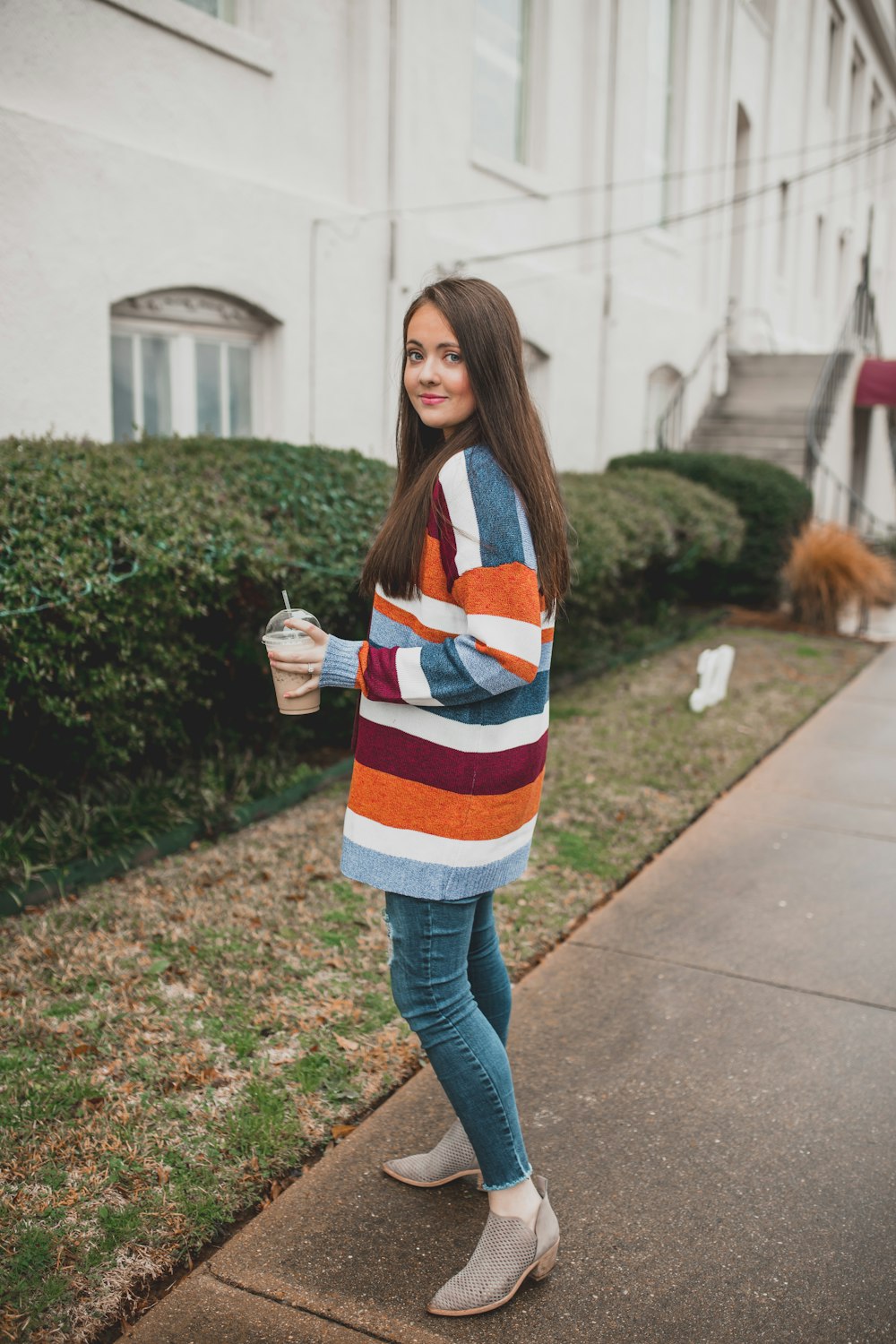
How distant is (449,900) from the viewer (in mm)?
2234

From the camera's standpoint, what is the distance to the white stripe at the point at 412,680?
2117 millimetres

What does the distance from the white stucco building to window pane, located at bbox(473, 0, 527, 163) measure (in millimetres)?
28

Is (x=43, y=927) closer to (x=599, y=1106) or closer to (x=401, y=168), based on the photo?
(x=599, y=1106)

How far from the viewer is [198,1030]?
3.35 meters

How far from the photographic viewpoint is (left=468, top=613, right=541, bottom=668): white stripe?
2082 millimetres

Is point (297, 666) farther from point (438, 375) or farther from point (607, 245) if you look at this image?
point (607, 245)

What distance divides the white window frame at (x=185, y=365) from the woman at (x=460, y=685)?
4907mm

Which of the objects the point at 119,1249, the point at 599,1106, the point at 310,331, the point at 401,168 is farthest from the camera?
the point at 401,168

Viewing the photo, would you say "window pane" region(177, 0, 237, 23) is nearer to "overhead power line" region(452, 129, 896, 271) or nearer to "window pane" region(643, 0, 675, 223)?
"overhead power line" region(452, 129, 896, 271)

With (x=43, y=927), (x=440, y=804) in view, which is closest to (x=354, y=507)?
(x=43, y=927)

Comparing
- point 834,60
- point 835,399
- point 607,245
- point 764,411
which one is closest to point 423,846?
point 607,245

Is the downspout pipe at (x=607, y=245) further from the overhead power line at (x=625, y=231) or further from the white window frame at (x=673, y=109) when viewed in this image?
the white window frame at (x=673, y=109)

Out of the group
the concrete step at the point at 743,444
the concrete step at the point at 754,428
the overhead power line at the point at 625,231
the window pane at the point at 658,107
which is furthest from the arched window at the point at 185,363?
the concrete step at the point at 754,428

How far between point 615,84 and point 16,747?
1030 cm
